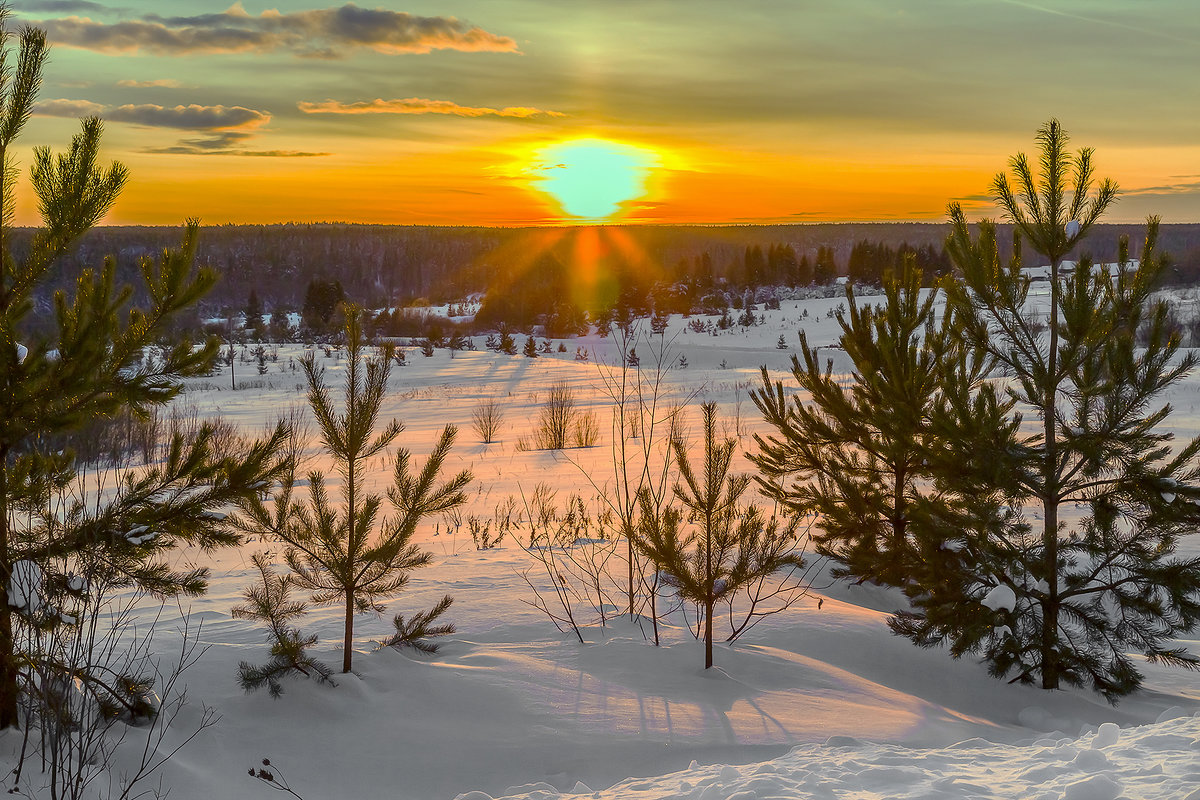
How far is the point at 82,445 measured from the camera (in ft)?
41.2

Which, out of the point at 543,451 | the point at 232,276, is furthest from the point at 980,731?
the point at 232,276

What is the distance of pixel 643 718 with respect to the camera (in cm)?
461

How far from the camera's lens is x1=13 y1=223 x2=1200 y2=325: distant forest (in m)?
61.4

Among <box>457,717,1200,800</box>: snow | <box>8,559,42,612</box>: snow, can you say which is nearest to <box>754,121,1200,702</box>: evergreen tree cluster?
<box>457,717,1200,800</box>: snow

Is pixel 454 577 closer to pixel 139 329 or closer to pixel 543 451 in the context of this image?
pixel 139 329

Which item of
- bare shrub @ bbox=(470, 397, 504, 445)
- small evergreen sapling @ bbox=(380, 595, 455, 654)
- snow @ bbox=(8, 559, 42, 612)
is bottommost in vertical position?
small evergreen sapling @ bbox=(380, 595, 455, 654)

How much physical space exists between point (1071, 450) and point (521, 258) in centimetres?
11277

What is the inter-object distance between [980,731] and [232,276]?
102698 mm

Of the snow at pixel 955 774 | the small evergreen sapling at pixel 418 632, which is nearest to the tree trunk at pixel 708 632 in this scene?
the snow at pixel 955 774

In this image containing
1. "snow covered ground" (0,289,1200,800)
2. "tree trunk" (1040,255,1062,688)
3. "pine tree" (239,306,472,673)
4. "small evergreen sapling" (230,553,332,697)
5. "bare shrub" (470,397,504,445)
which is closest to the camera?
"snow covered ground" (0,289,1200,800)

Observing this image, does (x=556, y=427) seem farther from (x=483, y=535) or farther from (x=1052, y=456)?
(x=1052, y=456)

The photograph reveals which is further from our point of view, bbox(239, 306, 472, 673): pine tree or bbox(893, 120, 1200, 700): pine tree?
bbox(893, 120, 1200, 700): pine tree

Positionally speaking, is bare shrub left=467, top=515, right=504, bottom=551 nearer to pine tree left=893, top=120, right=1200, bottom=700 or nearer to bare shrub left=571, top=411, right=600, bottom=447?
pine tree left=893, top=120, right=1200, bottom=700

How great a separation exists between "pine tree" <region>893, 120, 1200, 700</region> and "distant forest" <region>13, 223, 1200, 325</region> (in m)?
45.2
